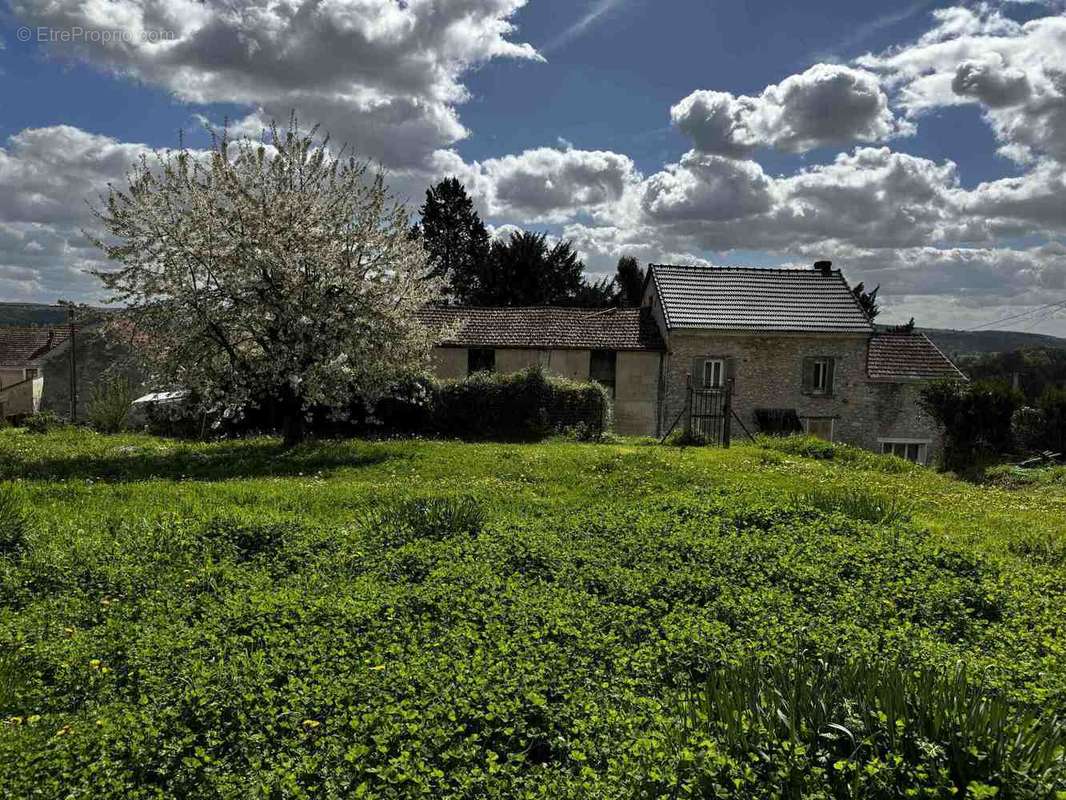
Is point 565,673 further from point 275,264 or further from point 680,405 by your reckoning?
point 680,405

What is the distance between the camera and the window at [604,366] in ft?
86.9

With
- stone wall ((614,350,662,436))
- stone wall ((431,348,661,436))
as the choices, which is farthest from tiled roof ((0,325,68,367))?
stone wall ((614,350,662,436))

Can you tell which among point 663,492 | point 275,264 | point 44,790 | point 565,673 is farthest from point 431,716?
point 275,264

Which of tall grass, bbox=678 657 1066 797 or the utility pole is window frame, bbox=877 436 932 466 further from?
the utility pole

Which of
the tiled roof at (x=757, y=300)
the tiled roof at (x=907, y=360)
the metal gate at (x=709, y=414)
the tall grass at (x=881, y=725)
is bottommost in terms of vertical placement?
the tall grass at (x=881, y=725)

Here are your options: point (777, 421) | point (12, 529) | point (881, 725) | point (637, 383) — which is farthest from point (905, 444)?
point (12, 529)

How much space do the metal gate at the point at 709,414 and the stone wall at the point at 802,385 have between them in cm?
265

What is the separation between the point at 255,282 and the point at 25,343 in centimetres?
4390

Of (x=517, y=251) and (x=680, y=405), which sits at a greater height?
(x=517, y=251)

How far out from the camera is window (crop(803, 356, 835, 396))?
1044 inches

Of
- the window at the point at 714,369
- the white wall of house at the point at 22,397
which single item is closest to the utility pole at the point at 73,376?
the white wall of house at the point at 22,397

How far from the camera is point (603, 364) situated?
26.5m

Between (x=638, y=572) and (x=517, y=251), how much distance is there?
136 ft

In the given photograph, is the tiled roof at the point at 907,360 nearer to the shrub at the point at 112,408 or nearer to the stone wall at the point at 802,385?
the stone wall at the point at 802,385
